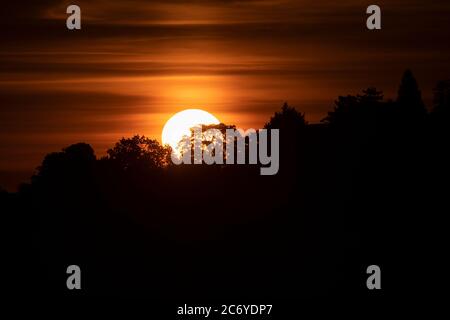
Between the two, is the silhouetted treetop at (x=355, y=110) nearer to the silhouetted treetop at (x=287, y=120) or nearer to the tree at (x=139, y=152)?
the silhouetted treetop at (x=287, y=120)

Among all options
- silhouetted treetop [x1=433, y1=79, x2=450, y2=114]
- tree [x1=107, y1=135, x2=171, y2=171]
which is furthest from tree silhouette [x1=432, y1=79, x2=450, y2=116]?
tree [x1=107, y1=135, x2=171, y2=171]

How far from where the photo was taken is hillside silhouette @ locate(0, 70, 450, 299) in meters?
98.8

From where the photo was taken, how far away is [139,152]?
16512 centimetres

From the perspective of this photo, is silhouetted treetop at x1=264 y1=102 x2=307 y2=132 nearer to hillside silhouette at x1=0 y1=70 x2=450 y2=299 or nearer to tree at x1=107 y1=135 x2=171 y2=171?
hillside silhouette at x1=0 y1=70 x2=450 y2=299

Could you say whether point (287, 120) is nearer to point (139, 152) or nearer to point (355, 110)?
point (355, 110)

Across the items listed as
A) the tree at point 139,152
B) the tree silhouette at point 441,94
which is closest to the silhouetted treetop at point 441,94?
the tree silhouette at point 441,94

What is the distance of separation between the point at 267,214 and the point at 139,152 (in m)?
58.0

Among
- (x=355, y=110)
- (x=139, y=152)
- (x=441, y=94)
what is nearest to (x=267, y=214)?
(x=355, y=110)

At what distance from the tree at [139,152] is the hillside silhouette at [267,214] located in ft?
78.1

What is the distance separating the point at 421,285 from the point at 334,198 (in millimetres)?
17773

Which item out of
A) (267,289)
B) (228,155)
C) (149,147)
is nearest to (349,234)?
(267,289)

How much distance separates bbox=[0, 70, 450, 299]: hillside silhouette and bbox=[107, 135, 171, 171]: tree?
78.1 ft

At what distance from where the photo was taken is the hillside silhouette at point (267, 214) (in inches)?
3888

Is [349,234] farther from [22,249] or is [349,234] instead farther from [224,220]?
[22,249]
